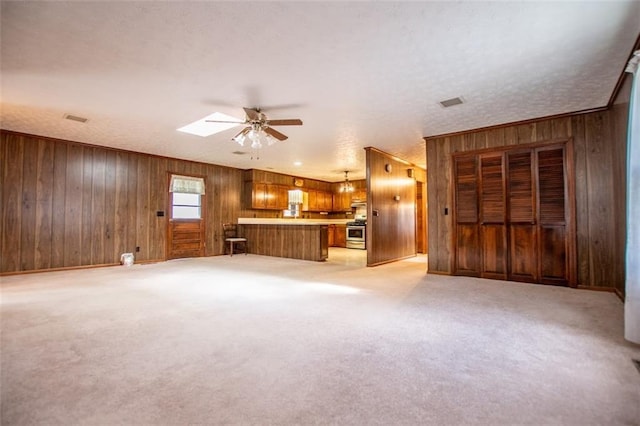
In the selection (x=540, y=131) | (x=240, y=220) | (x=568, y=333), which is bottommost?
(x=568, y=333)

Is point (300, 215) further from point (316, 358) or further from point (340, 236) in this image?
point (316, 358)

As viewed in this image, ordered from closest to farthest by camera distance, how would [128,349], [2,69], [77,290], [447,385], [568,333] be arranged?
1. [447,385]
2. [128,349]
3. [568,333]
4. [2,69]
5. [77,290]

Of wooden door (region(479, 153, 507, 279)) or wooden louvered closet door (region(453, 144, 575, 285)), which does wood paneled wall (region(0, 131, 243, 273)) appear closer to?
wooden louvered closet door (region(453, 144, 575, 285))

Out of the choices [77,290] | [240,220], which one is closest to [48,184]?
[77,290]

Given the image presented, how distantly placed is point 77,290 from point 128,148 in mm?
3446

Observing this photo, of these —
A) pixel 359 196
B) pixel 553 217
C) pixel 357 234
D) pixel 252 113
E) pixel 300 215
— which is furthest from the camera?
pixel 359 196

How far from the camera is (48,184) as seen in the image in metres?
5.42

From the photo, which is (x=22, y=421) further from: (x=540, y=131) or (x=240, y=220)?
(x=240, y=220)

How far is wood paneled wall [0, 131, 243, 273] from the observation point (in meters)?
5.10

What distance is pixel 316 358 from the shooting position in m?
1.98

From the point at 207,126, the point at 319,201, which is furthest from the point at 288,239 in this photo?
the point at 319,201

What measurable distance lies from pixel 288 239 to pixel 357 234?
327cm

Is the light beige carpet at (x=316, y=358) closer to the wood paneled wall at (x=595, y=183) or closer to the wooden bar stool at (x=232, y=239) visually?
the wood paneled wall at (x=595, y=183)

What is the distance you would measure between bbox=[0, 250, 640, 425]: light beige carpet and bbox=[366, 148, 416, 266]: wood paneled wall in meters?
2.30
